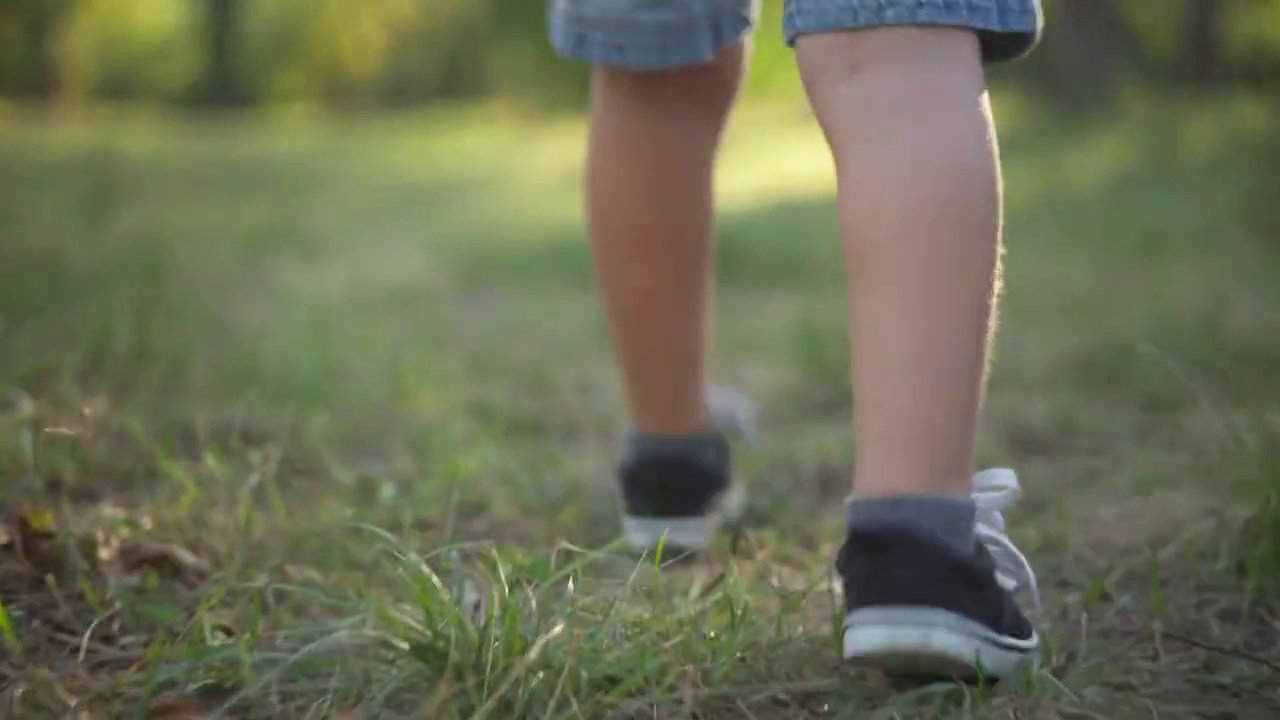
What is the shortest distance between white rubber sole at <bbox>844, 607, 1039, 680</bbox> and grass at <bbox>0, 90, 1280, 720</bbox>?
0.9 inches

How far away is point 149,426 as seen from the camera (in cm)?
187

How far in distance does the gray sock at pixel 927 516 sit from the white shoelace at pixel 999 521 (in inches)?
2.4

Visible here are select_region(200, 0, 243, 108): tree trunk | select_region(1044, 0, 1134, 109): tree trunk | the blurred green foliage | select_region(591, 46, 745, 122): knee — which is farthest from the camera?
select_region(200, 0, 243, 108): tree trunk

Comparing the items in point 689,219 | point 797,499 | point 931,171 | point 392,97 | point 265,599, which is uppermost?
point 931,171

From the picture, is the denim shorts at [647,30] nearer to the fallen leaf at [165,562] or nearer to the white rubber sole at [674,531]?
the white rubber sole at [674,531]

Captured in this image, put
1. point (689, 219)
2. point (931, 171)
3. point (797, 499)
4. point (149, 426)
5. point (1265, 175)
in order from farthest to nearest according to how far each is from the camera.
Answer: point (1265, 175) < point (149, 426) < point (797, 499) < point (689, 219) < point (931, 171)

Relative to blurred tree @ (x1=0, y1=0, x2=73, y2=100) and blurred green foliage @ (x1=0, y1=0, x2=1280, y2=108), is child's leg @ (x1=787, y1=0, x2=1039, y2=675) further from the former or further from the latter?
blurred tree @ (x1=0, y1=0, x2=73, y2=100)

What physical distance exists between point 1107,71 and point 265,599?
6.69 metres

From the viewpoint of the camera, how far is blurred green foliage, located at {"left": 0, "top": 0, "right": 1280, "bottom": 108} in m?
7.59

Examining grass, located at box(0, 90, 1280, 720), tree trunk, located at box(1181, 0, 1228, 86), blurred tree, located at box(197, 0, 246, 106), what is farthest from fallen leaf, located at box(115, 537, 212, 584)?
blurred tree, located at box(197, 0, 246, 106)

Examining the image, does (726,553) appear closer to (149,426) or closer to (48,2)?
(149,426)

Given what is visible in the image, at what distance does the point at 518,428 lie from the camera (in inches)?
83.7

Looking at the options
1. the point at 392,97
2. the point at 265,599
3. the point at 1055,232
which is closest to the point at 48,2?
the point at 392,97

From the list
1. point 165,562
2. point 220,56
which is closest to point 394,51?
point 220,56
